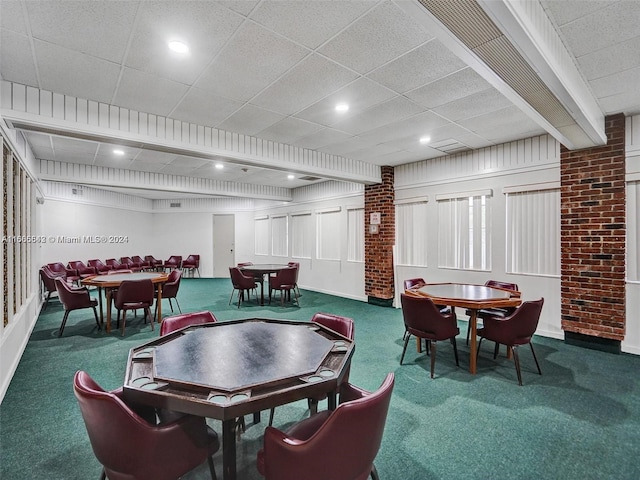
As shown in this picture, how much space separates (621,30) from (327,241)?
21.4 feet

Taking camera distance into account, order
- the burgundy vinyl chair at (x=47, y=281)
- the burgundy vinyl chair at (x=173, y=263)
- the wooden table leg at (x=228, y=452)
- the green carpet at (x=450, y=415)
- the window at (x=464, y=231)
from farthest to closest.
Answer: the burgundy vinyl chair at (x=173, y=263) < the burgundy vinyl chair at (x=47, y=281) < the window at (x=464, y=231) < the green carpet at (x=450, y=415) < the wooden table leg at (x=228, y=452)

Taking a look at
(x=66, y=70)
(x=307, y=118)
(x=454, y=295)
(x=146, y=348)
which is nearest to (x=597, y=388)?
(x=454, y=295)

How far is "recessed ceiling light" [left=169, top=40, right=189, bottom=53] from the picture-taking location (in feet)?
8.01

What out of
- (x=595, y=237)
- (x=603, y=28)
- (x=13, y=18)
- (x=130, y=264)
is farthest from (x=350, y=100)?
(x=130, y=264)

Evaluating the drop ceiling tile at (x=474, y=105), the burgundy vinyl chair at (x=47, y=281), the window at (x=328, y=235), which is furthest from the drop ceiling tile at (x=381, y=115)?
the burgundy vinyl chair at (x=47, y=281)

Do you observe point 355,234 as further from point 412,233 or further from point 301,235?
point 301,235

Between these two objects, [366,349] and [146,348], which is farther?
[366,349]

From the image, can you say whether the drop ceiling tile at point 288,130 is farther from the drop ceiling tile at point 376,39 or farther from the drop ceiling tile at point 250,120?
the drop ceiling tile at point 376,39

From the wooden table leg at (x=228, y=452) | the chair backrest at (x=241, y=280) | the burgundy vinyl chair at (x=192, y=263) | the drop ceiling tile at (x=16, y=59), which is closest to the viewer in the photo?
the wooden table leg at (x=228, y=452)

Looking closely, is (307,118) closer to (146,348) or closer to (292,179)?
(146,348)

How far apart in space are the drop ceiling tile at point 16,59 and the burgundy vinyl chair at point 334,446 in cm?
328

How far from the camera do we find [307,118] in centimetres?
399

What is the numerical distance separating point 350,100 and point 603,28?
2.09 metres

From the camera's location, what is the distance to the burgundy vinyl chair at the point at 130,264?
9383mm
